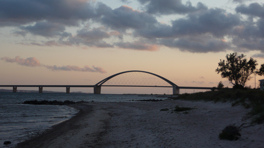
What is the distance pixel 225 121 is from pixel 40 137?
36.2 feet

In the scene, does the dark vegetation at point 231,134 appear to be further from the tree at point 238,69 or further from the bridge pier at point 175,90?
the bridge pier at point 175,90

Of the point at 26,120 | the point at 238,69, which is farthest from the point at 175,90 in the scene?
the point at 26,120

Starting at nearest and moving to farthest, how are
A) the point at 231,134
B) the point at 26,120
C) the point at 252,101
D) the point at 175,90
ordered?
1. the point at 231,134
2. the point at 252,101
3. the point at 26,120
4. the point at 175,90

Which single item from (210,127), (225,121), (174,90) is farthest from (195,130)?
(174,90)

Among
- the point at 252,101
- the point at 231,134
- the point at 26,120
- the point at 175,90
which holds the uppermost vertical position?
the point at 252,101

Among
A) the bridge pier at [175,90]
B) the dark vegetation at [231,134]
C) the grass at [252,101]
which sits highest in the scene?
the grass at [252,101]

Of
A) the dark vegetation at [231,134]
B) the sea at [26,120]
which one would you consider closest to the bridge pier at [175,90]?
the sea at [26,120]

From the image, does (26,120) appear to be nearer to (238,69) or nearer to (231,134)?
(231,134)

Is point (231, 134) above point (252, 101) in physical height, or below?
below

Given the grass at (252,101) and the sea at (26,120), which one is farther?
the sea at (26,120)

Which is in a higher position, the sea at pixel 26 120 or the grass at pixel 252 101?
the grass at pixel 252 101

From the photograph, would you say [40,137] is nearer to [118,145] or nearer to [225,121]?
[118,145]

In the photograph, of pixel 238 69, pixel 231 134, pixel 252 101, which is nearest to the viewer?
pixel 231 134

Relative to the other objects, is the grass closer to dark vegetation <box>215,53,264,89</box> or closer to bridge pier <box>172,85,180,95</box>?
dark vegetation <box>215,53,264,89</box>
